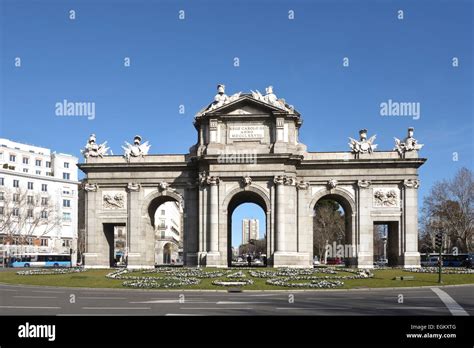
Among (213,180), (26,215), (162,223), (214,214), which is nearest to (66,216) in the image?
(26,215)

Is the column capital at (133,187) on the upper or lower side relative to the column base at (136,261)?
upper

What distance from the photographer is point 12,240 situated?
358 feet

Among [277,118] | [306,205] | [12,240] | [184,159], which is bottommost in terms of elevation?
[12,240]

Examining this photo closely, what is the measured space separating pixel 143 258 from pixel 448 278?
3431 centimetres

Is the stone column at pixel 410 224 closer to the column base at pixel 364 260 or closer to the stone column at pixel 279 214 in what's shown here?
the column base at pixel 364 260

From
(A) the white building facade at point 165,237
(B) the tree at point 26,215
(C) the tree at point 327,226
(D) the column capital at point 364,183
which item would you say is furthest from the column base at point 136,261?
(A) the white building facade at point 165,237

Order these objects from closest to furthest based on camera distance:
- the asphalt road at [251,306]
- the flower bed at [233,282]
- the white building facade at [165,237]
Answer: the asphalt road at [251,306] → the flower bed at [233,282] → the white building facade at [165,237]

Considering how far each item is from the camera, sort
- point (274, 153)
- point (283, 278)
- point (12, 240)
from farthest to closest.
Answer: point (12, 240)
point (274, 153)
point (283, 278)

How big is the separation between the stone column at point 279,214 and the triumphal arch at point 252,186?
110 mm

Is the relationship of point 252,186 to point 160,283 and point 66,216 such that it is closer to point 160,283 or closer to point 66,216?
point 160,283

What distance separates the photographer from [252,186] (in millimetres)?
63344

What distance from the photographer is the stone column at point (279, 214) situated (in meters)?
62.2
